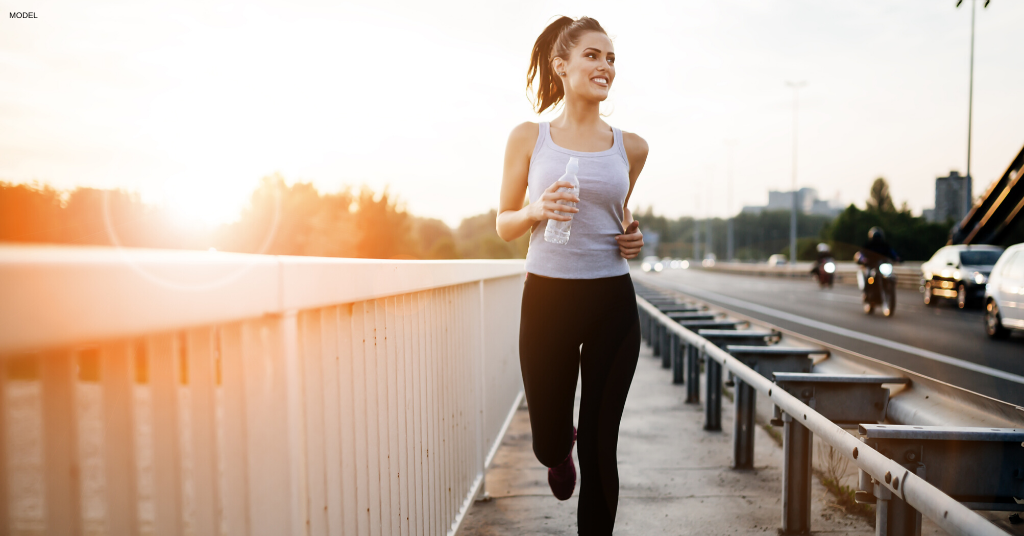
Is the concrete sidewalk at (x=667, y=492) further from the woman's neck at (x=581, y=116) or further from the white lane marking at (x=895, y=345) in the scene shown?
the white lane marking at (x=895, y=345)

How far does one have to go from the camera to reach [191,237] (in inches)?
1239

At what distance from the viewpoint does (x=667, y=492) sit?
3.90 metres

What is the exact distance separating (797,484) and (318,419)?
103 inches

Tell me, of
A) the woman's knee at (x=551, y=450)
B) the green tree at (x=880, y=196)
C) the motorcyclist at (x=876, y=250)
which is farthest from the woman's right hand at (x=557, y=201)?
the green tree at (x=880, y=196)

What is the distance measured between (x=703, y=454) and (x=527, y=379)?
234cm

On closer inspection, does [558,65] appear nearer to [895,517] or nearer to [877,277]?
[895,517]

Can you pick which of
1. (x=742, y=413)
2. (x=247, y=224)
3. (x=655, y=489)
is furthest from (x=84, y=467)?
(x=247, y=224)

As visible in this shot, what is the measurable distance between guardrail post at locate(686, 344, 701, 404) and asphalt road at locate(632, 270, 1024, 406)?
317 centimetres

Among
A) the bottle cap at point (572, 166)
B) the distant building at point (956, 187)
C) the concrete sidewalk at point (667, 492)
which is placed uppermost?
the distant building at point (956, 187)

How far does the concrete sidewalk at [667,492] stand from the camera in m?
3.38

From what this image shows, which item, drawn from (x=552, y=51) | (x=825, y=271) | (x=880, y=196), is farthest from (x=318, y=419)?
(x=880, y=196)

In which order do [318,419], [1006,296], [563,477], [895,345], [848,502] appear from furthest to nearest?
1. [1006,296]
2. [895,345]
3. [848,502]
4. [563,477]
5. [318,419]

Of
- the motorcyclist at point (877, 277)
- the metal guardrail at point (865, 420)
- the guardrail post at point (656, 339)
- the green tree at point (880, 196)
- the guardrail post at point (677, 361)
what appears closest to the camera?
the metal guardrail at point (865, 420)

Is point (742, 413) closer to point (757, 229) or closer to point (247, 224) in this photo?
point (247, 224)
